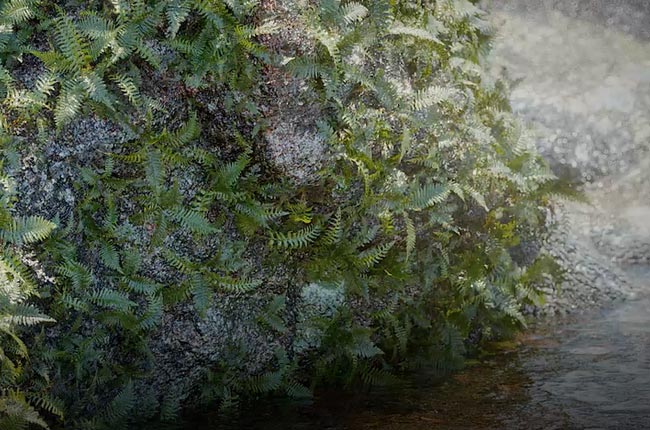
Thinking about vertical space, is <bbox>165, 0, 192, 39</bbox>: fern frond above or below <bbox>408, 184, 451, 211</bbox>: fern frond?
above

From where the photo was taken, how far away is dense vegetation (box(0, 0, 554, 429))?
4.57 m

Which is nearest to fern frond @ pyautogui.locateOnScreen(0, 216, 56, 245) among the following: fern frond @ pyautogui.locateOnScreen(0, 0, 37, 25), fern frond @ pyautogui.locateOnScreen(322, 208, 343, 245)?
fern frond @ pyautogui.locateOnScreen(0, 0, 37, 25)

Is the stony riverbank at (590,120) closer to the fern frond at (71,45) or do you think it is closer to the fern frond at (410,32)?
the fern frond at (410,32)

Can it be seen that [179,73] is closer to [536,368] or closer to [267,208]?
Result: [267,208]

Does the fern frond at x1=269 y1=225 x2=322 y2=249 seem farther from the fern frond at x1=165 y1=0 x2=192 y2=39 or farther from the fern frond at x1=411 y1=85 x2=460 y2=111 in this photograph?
the fern frond at x1=165 y1=0 x2=192 y2=39

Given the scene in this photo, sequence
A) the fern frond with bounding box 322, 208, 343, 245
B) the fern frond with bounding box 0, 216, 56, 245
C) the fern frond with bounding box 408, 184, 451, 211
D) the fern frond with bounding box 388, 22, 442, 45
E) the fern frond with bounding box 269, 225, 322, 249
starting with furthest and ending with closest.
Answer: the fern frond with bounding box 388, 22, 442, 45, the fern frond with bounding box 408, 184, 451, 211, the fern frond with bounding box 322, 208, 343, 245, the fern frond with bounding box 269, 225, 322, 249, the fern frond with bounding box 0, 216, 56, 245

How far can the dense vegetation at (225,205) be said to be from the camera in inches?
180

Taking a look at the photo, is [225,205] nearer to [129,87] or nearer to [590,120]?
[129,87]

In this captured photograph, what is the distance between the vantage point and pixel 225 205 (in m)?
5.04

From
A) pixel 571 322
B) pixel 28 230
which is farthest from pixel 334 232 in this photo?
pixel 571 322

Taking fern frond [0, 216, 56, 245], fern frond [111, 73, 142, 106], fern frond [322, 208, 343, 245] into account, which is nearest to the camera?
fern frond [0, 216, 56, 245]

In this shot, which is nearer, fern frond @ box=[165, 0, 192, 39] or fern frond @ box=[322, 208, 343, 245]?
fern frond @ box=[165, 0, 192, 39]

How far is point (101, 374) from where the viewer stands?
462cm

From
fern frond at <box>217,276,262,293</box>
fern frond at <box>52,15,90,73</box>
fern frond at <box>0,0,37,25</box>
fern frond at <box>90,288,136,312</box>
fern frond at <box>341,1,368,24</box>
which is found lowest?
fern frond at <box>90,288,136,312</box>
